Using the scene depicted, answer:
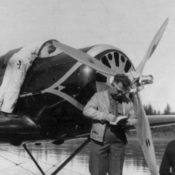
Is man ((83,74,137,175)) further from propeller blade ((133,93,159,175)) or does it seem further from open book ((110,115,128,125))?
propeller blade ((133,93,159,175))

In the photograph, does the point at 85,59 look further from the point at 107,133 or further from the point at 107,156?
the point at 107,156

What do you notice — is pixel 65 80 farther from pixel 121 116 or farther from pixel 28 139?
pixel 121 116

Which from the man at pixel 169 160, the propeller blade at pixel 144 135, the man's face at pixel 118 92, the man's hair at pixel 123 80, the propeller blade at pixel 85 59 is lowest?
the man at pixel 169 160

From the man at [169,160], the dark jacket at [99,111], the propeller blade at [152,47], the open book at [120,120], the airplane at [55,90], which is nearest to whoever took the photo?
the man at [169,160]

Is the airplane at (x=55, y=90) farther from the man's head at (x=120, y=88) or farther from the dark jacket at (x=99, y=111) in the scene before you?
the dark jacket at (x=99, y=111)

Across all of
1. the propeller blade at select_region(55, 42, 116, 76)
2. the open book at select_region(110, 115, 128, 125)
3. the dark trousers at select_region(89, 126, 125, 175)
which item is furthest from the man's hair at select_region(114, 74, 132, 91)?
the propeller blade at select_region(55, 42, 116, 76)

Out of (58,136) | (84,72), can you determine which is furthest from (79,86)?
(58,136)

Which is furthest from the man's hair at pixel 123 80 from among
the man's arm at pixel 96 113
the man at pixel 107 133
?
the man's arm at pixel 96 113

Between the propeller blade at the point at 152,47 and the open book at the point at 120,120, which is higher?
the propeller blade at the point at 152,47

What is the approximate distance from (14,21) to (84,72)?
4902mm

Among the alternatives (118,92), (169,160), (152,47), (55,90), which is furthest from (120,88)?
(55,90)

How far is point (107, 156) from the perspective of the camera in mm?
4867

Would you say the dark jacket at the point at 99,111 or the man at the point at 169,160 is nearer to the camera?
the man at the point at 169,160

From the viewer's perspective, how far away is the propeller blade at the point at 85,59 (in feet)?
19.4
